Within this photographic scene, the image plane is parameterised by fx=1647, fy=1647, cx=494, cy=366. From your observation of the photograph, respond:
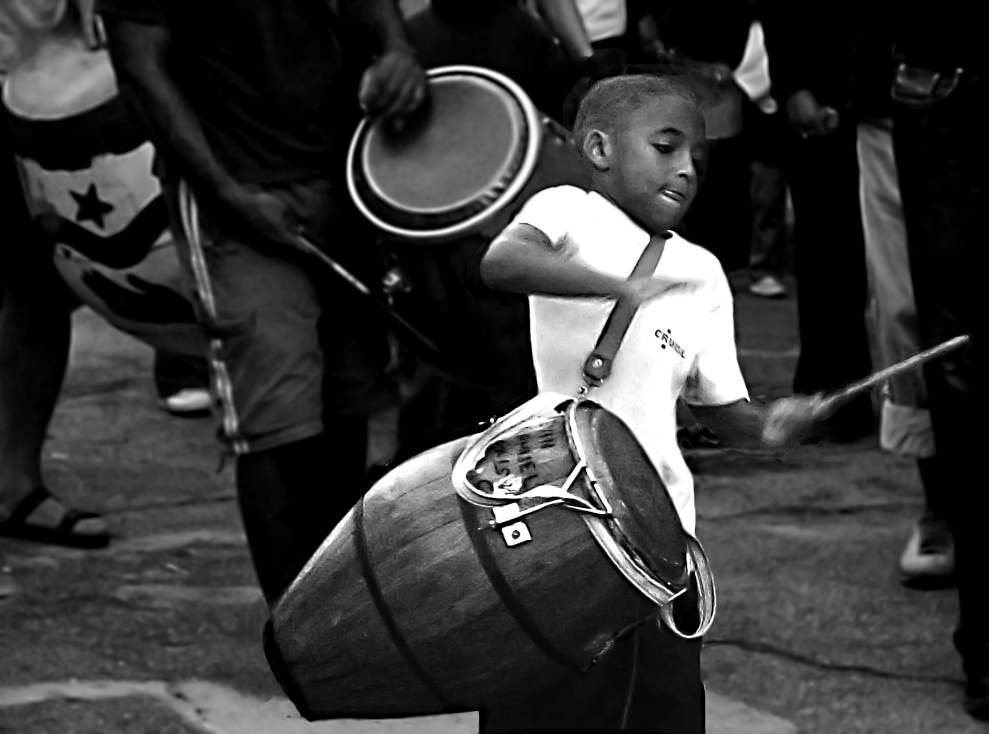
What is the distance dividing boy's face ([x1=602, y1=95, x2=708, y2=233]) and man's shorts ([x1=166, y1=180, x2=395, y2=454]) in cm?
140

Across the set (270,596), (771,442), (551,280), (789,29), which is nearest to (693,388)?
(771,442)

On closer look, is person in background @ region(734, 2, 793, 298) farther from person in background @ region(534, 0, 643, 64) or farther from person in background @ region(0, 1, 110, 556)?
person in background @ region(0, 1, 110, 556)

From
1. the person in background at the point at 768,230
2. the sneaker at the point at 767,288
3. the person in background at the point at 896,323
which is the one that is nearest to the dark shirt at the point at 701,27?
the person in background at the point at 896,323

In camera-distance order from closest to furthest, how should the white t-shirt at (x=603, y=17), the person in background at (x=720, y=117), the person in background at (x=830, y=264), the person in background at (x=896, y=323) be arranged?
the person in background at (x=720, y=117)
the person in background at (x=896, y=323)
the white t-shirt at (x=603, y=17)
the person in background at (x=830, y=264)

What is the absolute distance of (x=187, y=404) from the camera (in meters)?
5.67

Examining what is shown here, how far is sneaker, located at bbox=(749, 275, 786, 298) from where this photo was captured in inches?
309

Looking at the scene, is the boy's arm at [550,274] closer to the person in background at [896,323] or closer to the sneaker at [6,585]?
the person in background at [896,323]

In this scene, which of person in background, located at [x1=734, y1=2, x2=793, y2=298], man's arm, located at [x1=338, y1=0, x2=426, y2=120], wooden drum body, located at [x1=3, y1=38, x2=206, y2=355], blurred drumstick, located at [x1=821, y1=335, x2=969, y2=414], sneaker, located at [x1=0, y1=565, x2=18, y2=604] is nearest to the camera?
blurred drumstick, located at [x1=821, y1=335, x2=969, y2=414]

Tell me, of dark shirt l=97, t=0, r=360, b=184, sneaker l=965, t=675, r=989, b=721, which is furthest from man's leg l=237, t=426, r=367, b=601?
sneaker l=965, t=675, r=989, b=721

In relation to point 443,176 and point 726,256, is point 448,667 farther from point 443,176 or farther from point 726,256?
point 726,256

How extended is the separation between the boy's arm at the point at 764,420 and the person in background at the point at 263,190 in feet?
4.12

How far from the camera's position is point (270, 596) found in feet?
6.23

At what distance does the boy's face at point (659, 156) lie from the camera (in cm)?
178

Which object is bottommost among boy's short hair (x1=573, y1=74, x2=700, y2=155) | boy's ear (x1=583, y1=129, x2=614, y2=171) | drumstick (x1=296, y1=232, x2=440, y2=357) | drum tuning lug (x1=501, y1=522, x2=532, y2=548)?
drumstick (x1=296, y1=232, x2=440, y2=357)
